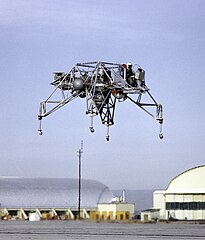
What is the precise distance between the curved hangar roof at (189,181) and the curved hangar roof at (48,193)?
37823mm

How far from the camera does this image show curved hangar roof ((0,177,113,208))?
506ft

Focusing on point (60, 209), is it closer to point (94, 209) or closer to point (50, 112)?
point (94, 209)

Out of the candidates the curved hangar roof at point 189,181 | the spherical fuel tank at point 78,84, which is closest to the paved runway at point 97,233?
the spherical fuel tank at point 78,84

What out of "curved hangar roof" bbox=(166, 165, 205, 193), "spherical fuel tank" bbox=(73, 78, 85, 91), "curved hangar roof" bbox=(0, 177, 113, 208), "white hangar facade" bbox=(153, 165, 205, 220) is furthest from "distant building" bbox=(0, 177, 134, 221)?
"spherical fuel tank" bbox=(73, 78, 85, 91)

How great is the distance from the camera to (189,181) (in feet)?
398

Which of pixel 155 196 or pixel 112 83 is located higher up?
pixel 112 83

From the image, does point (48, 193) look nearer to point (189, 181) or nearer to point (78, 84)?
point (189, 181)

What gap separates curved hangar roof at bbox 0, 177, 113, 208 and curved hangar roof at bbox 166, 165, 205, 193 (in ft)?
124

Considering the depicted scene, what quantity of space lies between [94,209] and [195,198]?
41678mm

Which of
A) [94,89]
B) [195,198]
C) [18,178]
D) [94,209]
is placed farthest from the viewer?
[18,178]

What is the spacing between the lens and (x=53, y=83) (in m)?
56.0

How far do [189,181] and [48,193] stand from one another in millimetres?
45461

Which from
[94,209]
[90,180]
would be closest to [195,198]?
[94,209]

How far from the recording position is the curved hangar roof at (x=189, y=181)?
119m
